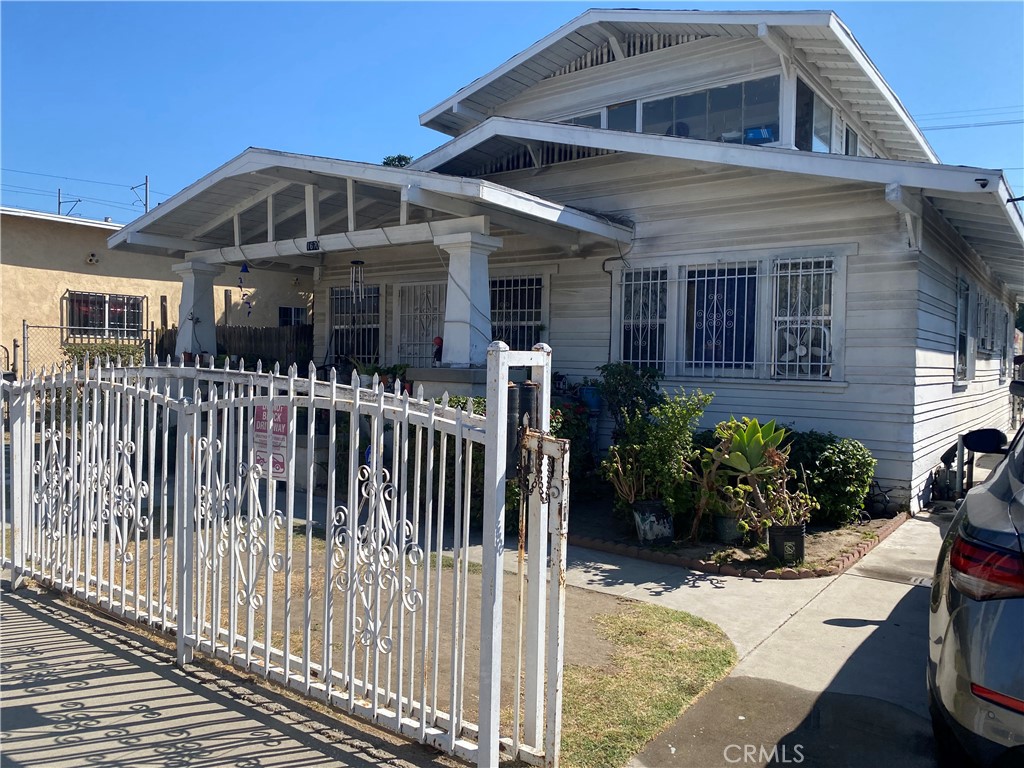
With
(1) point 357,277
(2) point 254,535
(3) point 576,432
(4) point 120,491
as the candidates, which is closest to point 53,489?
(4) point 120,491

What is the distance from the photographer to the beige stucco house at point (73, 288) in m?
16.6

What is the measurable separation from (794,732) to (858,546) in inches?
151

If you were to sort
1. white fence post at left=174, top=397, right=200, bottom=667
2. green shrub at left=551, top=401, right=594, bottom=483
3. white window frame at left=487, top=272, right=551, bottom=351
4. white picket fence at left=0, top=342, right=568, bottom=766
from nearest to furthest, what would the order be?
white picket fence at left=0, top=342, right=568, bottom=766
white fence post at left=174, top=397, right=200, bottom=667
green shrub at left=551, top=401, right=594, bottom=483
white window frame at left=487, top=272, right=551, bottom=351

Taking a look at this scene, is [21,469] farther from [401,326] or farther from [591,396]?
[401,326]

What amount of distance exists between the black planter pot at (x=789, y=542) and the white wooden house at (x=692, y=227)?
245 centimetres

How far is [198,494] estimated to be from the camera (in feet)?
13.9

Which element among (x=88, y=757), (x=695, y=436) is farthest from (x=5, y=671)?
(x=695, y=436)

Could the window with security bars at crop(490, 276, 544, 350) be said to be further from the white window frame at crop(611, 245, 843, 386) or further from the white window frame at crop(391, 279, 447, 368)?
the white window frame at crop(611, 245, 843, 386)

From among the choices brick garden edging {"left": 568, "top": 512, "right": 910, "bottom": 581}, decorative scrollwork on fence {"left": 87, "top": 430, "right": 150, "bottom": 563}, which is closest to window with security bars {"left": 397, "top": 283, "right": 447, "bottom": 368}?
brick garden edging {"left": 568, "top": 512, "right": 910, "bottom": 581}

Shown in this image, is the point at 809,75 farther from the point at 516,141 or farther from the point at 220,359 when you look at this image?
the point at 220,359

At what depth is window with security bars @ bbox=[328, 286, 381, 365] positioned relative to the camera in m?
13.2

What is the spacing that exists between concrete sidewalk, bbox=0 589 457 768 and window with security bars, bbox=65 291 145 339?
15.2m

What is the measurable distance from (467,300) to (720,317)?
3106 millimetres

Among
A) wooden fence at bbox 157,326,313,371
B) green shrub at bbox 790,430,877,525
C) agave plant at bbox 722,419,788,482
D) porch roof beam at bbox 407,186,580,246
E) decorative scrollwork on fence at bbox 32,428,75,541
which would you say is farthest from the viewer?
wooden fence at bbox 157,326,313,371
